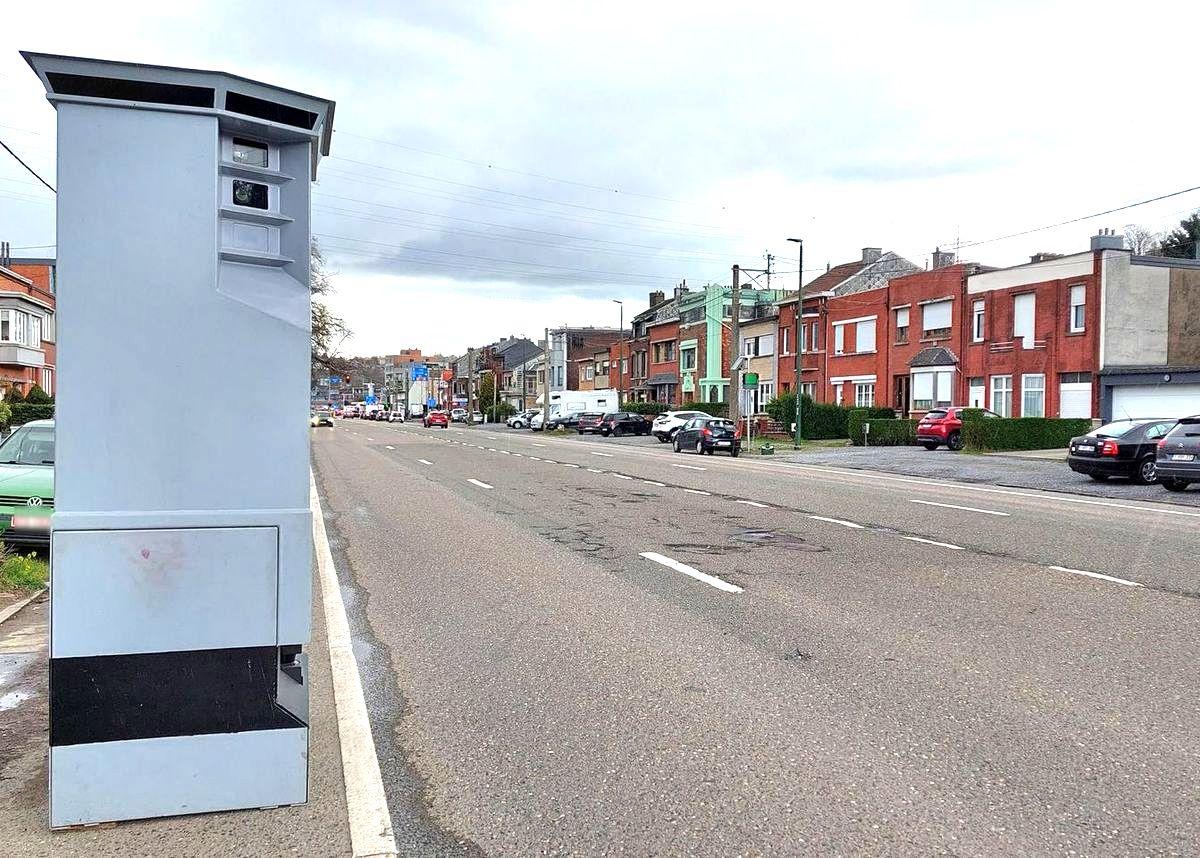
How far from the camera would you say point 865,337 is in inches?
2047

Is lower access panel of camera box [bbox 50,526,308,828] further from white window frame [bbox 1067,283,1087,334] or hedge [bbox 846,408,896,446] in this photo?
white window frame [bbox 1067,283,1087,334]

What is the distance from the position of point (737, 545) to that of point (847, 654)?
5076 mm

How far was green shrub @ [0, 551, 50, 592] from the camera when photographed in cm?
908

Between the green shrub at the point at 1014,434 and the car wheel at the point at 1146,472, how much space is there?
39.9 feet

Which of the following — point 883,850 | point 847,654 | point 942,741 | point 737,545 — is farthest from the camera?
point 737,545

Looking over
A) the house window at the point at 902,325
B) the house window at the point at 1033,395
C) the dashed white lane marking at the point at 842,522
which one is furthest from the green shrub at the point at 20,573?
the house window at the point at 902,325

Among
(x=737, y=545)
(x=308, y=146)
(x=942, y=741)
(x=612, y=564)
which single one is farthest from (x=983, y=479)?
(x=308, y=146)

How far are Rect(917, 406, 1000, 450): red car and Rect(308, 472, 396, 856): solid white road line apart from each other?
31041 mm

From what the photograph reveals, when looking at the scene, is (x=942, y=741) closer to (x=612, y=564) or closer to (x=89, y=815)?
(x=89, y=815)

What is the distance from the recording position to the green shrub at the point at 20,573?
9.08 m

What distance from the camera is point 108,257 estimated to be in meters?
3.85

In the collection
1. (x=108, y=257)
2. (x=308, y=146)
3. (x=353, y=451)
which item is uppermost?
(x=308, y=146)

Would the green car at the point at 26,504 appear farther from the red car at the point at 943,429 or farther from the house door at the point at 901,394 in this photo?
the house door at the point at 901,394

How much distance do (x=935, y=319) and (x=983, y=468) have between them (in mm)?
21083
